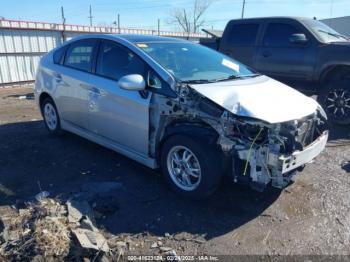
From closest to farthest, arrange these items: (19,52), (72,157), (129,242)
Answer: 1. (129,242)
2. (72,157)
3. (19,52)

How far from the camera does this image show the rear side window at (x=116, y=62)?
4188mm

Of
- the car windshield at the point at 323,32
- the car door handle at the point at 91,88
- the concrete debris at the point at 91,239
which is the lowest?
the concrete debris at the point at 91,239

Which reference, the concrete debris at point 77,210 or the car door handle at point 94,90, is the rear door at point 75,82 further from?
the concrete debris at point 77,210

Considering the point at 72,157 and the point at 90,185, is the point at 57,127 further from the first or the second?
the point at 90,185

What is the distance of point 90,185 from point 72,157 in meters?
1.11

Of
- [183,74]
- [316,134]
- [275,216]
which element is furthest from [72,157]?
[316,134]

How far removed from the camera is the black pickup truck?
6.60 m

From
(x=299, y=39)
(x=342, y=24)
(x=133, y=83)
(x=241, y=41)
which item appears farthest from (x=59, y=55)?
(x=342, y=24)

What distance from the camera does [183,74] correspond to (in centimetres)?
402

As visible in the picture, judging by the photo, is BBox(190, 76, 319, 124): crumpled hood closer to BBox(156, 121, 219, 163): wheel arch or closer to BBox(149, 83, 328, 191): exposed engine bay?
BBox(149, 83, 328, 191): exposed engine bay

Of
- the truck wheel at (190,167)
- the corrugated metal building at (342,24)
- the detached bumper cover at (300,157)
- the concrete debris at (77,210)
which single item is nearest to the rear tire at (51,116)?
the concrete debris at (77,210)

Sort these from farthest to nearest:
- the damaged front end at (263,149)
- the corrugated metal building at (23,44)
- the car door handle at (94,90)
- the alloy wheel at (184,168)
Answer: the corrugated metal building at (23,44) < the car door handle at (94,90) < the alloy wheel at (184,168) < the damaged front end at (263,149)

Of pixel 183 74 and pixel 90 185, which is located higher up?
pixel 183 74

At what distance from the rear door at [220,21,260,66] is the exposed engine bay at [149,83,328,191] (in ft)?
15.1
